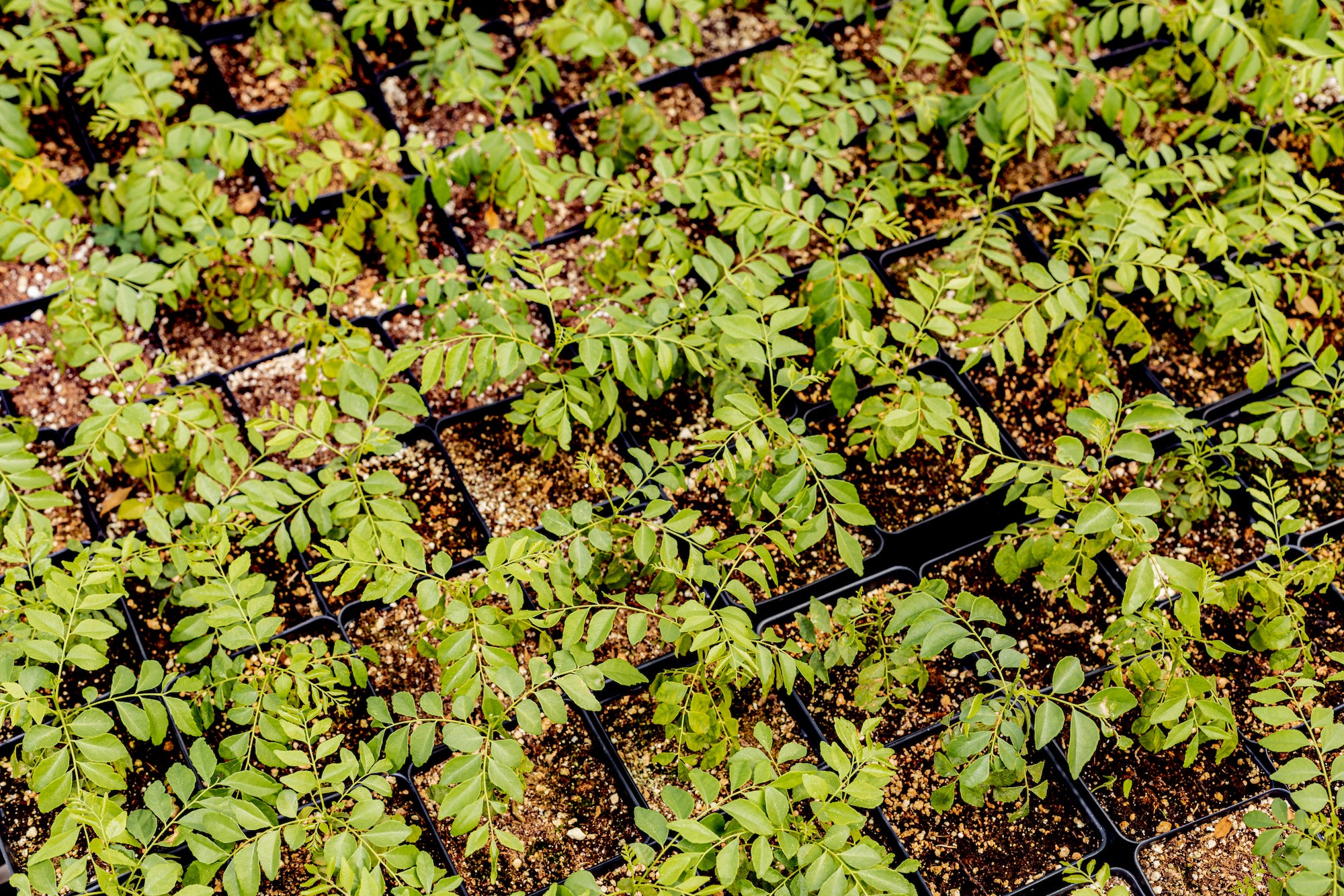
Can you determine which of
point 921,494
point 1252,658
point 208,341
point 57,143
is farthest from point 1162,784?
point 57,143

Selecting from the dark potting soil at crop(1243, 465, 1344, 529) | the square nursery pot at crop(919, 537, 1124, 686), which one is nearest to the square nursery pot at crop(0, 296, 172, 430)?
the square nursery pot at crop(919, 537, 1124, 686)

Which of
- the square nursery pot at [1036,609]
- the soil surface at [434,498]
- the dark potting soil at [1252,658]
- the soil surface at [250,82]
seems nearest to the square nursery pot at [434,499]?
the soil surface at [434,498]

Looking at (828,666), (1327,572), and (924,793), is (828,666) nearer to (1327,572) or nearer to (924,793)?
(924,793)

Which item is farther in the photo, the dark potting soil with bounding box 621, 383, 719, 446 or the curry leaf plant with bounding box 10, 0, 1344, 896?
the dark potting soil with bounding box 621, 383, 719, 446

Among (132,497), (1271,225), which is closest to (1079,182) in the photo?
(1271,225)

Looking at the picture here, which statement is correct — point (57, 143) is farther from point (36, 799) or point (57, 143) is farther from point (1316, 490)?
point (1316, 490)

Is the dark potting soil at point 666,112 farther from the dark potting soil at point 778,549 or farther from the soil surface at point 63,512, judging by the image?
the soil surface at point 63,512

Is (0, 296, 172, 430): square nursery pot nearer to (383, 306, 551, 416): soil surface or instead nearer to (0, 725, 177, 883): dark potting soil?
(383, 306, 551, 416): soil surface

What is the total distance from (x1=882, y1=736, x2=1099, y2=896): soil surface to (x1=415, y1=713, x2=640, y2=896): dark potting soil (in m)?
0.42

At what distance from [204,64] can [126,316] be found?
0.99 m

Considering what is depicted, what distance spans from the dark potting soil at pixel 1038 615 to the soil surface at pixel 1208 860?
28 cm

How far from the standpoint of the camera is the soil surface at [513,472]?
6.41 feet

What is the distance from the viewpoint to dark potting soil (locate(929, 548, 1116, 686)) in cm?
181

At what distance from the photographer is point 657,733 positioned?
1762 millimetres
